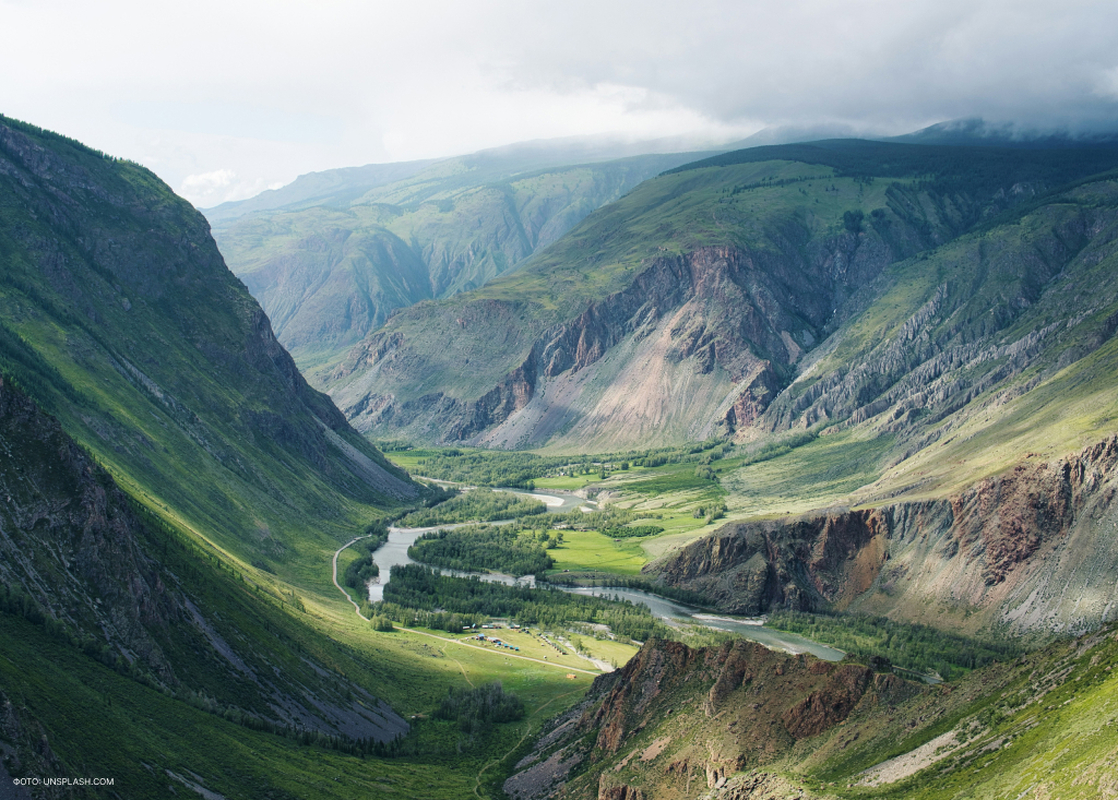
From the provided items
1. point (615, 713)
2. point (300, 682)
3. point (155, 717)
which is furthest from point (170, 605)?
point (615, 713)

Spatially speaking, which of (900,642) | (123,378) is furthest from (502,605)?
(123,378)

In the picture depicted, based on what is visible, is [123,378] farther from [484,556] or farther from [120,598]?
[120,598]

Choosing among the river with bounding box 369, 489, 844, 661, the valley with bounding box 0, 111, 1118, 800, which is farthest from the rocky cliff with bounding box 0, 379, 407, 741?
the river with bounding box 369, 489, 844, 661

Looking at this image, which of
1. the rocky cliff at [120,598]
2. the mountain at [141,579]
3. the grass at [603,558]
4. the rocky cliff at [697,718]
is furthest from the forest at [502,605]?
the rocky cliff at [697,718]

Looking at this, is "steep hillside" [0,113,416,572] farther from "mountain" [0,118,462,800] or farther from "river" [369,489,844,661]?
"river" [369,489,844,661]

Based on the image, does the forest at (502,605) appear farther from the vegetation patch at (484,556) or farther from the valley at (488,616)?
the vegetation patch at (484,556)

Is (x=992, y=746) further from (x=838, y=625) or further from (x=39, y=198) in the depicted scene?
(x=39, y=198)

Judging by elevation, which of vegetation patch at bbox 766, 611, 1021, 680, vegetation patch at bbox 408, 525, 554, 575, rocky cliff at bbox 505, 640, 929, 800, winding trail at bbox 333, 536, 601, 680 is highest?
rocky cliff at bbox 505, 640, 929, 800
